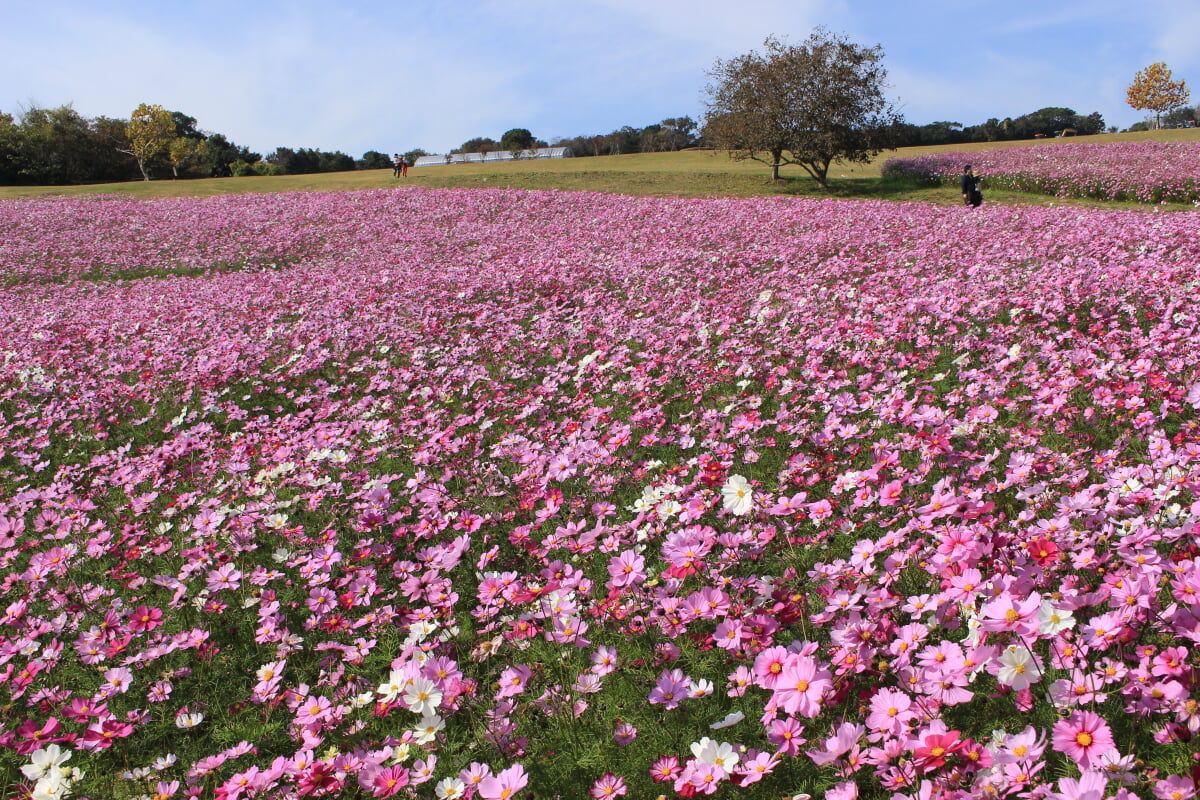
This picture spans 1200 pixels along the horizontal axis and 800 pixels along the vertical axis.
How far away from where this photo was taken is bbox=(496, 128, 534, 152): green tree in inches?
4577

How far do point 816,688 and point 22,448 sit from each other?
900 centimetres

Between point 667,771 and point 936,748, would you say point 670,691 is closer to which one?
point 667,771

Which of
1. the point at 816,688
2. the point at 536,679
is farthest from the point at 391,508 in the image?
the point at 816,688

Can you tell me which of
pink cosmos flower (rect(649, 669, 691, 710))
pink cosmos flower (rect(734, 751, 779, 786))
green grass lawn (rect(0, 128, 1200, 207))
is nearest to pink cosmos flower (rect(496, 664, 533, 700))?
pink cosmos flower (rect(649, 669, 691, 710))

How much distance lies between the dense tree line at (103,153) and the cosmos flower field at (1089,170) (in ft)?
212

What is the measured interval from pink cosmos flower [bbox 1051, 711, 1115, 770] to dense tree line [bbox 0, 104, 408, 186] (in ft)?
247

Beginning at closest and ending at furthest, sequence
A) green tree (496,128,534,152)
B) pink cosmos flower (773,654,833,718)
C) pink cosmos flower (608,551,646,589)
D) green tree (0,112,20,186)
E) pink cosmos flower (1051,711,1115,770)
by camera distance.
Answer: pink cosmos flower (1051,711,1115,770) → pink cosmos flower (773,654,833,718) → pink cosmos flower (608,551,646,589) → green tree (0,112,20,186) → green tree (496,128,534,152)

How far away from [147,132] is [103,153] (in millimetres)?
4515

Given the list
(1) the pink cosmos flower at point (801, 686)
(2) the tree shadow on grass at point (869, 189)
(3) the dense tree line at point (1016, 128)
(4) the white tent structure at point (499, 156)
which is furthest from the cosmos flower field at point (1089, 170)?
(4) the white tent structure at point (499, 156)

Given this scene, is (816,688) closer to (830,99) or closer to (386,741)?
(386,741)

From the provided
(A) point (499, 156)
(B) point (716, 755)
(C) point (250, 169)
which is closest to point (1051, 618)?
(B) point (716, 755)

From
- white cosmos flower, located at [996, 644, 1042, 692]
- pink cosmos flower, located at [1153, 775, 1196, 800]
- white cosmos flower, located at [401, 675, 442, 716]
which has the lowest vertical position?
white cosmos flower, located at [401, 675, 442, 716]

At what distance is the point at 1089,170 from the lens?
26.9 m

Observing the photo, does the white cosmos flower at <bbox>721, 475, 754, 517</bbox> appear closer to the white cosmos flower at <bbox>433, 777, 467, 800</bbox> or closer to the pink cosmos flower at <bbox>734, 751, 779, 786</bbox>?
the pink cosmos flower at <bbox>734, 751, 779, 786</bbox>
